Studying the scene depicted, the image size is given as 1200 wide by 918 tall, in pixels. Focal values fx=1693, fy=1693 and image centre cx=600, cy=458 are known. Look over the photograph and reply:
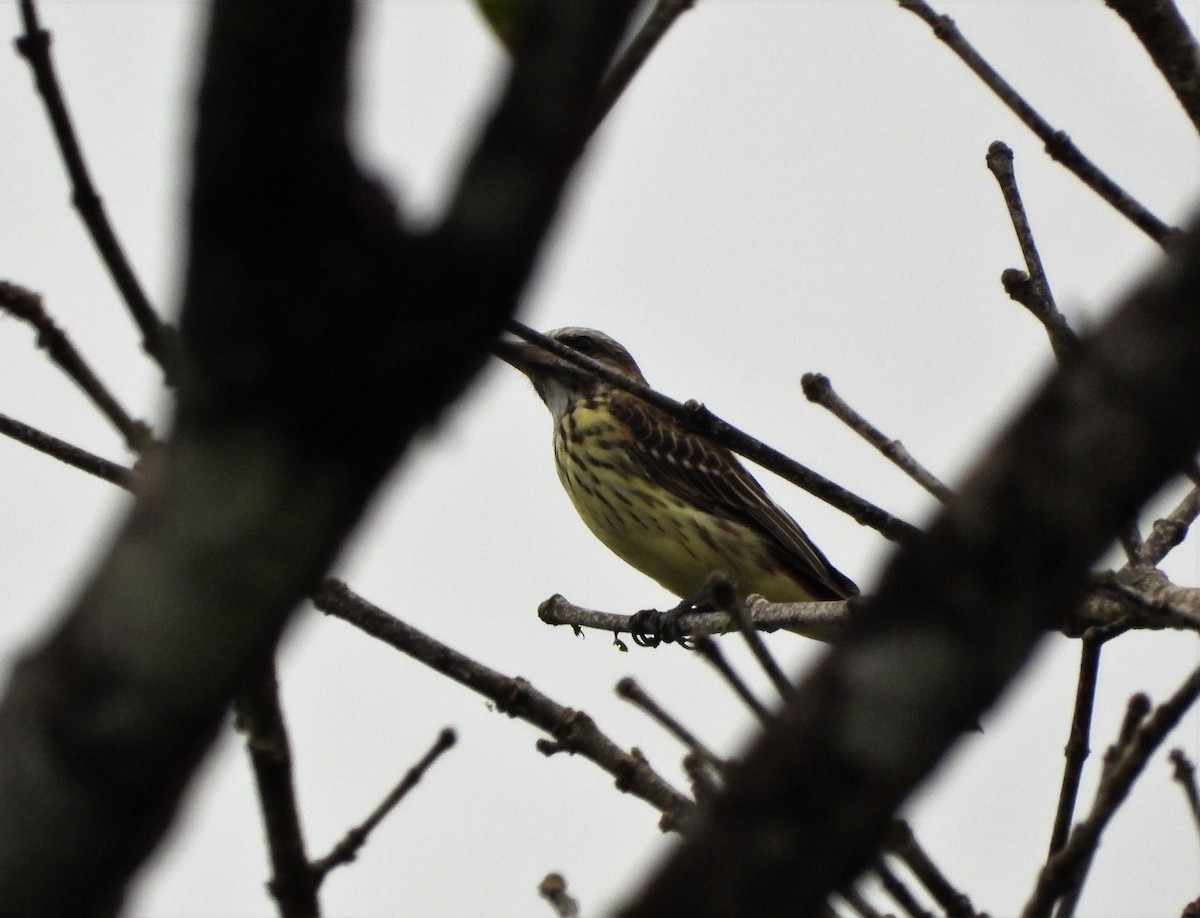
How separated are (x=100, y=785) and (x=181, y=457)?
0.38 m

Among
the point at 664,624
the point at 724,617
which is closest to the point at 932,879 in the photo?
the point at 724,617

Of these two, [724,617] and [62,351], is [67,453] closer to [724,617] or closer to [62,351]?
[62,351]

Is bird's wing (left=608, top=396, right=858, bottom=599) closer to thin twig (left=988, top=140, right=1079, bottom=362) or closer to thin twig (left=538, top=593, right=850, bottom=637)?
thin twig (left=538, top=593, right=850, bottom=637)

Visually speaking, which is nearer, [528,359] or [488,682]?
[488,682]

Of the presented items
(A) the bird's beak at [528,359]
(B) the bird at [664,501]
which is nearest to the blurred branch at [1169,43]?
(B) the bird at [664,501]

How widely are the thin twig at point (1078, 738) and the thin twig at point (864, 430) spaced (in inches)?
24.7

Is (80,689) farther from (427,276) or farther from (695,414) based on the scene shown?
(695,414)

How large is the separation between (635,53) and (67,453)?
1862mm

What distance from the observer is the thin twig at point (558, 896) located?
10.9ft

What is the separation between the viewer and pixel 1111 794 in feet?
8.50

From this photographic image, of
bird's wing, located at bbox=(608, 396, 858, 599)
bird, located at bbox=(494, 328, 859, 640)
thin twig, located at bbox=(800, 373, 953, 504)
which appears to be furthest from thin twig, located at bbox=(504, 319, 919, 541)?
bird's wing, located at bbox=(608, 396, 858, 599)

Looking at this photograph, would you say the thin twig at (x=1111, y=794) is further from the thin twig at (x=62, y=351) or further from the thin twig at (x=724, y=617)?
the thin twig at (x=724, y=617)

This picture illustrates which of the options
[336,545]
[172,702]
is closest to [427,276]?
[336,545]

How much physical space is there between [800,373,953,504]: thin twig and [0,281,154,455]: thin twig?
90.4 inches
